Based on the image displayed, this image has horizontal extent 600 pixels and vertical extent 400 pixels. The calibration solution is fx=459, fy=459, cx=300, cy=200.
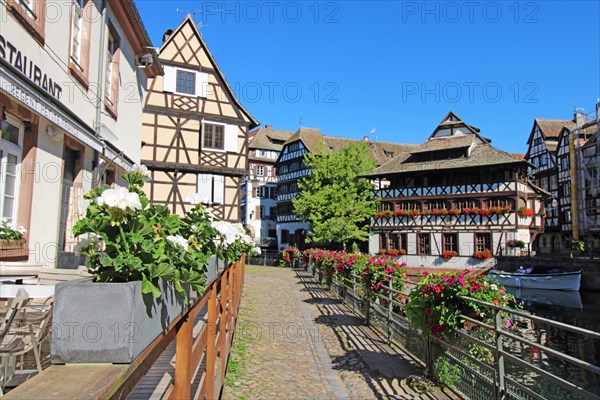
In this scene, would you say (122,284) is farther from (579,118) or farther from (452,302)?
(579,118)

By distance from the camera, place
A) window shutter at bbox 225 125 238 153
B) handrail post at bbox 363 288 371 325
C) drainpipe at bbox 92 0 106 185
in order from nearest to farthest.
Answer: drainpipe at bbox 92 0 106 185 → handrail post at bbox 363 288 371 325 → window shutter at bbox 225 125 238 153

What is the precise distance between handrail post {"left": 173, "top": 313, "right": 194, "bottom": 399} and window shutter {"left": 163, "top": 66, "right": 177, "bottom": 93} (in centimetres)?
1992

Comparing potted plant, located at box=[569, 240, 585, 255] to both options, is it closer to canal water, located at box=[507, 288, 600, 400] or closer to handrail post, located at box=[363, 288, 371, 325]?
canal water, located at box=[507, 288, 600, 400]

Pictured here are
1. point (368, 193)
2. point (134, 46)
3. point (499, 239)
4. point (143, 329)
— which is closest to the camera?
point (143, 329)

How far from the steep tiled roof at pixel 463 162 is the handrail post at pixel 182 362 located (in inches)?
1297

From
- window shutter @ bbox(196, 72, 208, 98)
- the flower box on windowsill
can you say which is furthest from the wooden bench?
window shutter @ bbox(196, 72, 208, 98)

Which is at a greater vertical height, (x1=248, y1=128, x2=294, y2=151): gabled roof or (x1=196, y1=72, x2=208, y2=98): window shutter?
(x1=248, y1=128, x2=294, y2=151): gabled roof

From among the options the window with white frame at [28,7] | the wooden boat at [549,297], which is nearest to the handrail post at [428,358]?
the window with white frame at [28,7]

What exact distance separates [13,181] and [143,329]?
593 cm

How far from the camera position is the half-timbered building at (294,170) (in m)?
44.9

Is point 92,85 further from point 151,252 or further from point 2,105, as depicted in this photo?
point 151,252

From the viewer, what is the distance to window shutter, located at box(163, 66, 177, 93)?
20.7 meters

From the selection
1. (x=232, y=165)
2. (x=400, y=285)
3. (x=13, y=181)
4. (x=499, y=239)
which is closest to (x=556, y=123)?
(x=499, y=239)

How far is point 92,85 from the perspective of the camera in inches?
356
